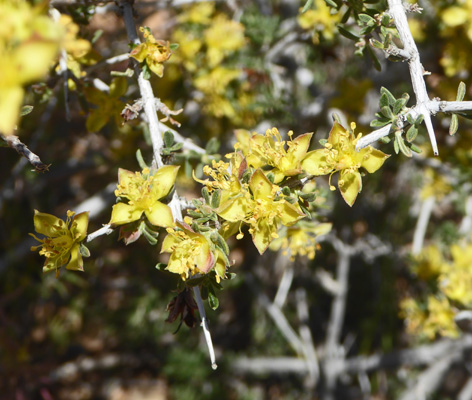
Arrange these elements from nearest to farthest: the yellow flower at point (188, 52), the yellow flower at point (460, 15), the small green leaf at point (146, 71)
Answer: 1. the small green leaf at point (146, 71)
2. the yellow flower at point (460, 15)
3. the yellow flower at point (188, 52)

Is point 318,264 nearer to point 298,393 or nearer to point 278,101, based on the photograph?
point 298,393

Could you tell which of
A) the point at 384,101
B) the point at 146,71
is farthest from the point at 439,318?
the point at 146,71

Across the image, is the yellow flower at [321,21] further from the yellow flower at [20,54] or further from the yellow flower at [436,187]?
the yellow flower at [20,54]

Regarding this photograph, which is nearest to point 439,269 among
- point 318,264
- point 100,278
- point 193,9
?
point 318,264

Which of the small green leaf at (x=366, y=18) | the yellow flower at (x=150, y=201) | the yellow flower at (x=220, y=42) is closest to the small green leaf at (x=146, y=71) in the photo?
the yellow flower at (x=150, y=201)

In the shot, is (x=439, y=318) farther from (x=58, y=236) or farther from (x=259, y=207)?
(x=58, y=236)

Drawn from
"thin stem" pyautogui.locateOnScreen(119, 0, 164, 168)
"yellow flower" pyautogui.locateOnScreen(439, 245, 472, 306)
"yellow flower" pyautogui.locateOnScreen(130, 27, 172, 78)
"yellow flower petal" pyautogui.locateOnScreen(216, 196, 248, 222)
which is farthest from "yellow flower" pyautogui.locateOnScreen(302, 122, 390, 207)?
"yellow flower" pyautogui.locateOnScreen(439, 245, 472, 306)
